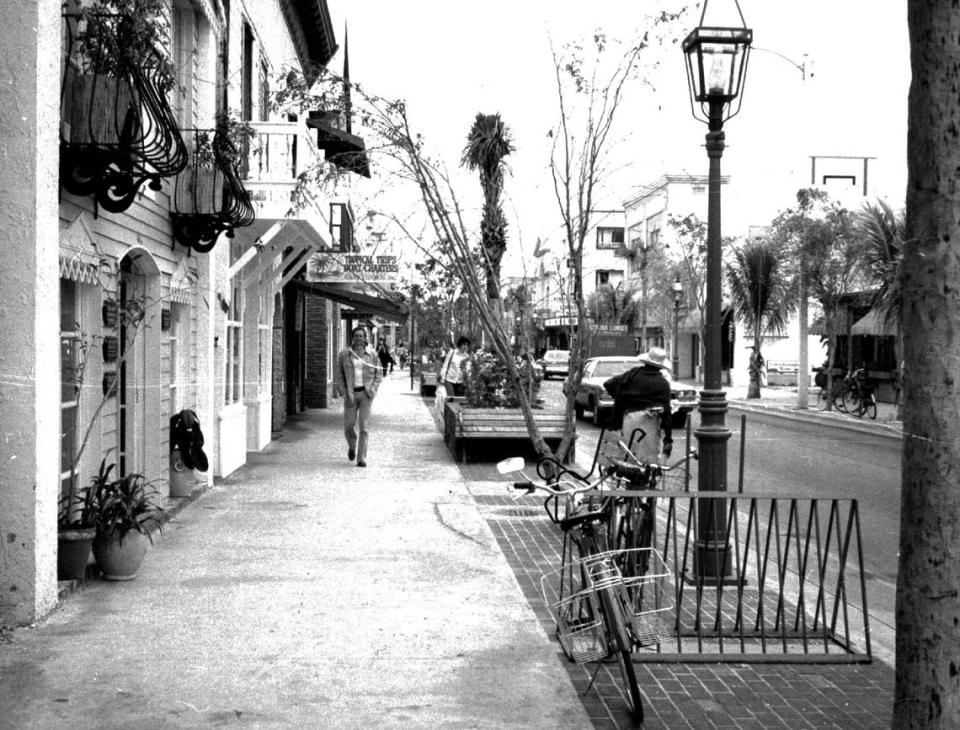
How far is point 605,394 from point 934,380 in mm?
21184

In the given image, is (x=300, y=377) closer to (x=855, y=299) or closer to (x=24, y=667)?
(x=855, y=299)

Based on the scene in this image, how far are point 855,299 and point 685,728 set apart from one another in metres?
30.7

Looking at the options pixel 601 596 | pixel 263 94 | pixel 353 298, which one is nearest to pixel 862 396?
pixel 353 298

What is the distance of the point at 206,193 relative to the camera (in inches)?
443

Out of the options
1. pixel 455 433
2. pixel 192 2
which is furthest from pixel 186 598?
pixel 455 433

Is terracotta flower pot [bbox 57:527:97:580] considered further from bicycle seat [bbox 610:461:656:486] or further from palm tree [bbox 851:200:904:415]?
palm tree [bbox 851:200:904:415]

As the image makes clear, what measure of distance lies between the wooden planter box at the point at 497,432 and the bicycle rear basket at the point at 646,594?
8.28 meters

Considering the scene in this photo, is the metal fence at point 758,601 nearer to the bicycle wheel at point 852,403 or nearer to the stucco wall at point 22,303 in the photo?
the stucco wall at point 22,303

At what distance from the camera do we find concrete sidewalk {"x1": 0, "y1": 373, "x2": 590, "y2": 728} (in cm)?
521

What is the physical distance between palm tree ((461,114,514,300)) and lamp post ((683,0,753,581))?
814 centimetres

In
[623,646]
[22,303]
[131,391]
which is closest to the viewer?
[623,646]

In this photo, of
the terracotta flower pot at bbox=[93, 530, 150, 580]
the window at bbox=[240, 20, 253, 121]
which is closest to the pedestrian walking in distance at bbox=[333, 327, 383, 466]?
the window at bbox=[240, 20, 253, 121]

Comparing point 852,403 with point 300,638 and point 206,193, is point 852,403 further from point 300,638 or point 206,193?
point 300,638

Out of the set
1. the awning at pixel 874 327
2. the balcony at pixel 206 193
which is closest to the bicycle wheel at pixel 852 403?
the awning at pixel 874 327
